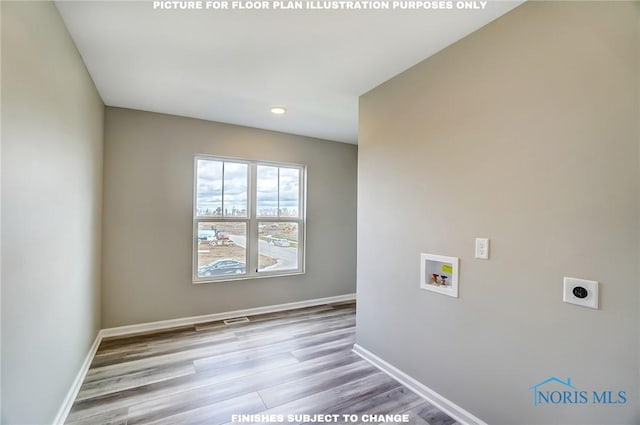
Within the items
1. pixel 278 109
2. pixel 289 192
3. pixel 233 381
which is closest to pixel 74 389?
pixel 233 381

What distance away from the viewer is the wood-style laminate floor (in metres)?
2.07

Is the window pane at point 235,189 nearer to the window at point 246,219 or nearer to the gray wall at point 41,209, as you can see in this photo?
the window at point 246,219

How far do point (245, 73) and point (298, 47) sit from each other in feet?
2.06

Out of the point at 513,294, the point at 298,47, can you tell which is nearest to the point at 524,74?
the point at 513,294

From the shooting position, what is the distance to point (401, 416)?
6.70ft

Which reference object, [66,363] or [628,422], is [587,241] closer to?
[628,422]

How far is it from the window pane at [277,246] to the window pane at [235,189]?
363 mm

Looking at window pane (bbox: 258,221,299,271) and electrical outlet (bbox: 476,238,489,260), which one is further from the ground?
electrical outlet (bbox: 476,238,489,260)

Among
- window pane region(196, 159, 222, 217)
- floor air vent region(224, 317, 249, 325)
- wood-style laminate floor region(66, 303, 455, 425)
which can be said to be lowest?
floor air vent region(224, 317, 249, 325)

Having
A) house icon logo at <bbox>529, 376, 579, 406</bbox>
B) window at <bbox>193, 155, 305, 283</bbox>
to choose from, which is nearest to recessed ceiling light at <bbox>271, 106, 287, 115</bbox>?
window at <bbox>193, 155, 305, 283</bbox>

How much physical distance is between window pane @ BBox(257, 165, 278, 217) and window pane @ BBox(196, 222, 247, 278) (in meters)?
0.37

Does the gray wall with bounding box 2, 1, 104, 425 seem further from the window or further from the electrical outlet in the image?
the electrical outlet

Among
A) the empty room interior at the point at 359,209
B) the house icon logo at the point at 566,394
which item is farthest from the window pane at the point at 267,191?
the house icon logo at the point at 566,394

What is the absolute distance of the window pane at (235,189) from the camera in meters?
4.04
